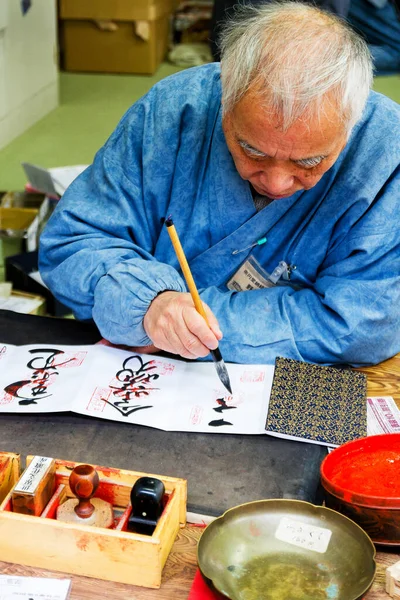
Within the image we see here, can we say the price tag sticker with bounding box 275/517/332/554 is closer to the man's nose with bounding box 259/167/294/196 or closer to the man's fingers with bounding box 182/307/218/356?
the man's fingers with bounding box 182/307/218/356

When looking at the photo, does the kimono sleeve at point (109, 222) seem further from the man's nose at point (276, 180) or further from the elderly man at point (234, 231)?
the man's nose at point (276, 180)

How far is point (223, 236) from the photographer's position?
5.75ft

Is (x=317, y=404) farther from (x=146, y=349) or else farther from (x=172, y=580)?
(x=172, y=580)

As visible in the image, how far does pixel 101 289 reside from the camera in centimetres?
162

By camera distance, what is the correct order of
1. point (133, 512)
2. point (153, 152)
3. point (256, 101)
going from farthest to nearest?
point (153, 152) < point (256, 101) < point (133, 512)

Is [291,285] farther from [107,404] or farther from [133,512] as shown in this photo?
[133,512]

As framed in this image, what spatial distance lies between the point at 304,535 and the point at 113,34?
540cm

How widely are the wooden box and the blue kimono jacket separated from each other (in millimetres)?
540

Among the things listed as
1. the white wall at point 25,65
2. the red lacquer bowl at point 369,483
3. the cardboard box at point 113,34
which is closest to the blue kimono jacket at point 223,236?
the red lacquer bowl at point 369,483

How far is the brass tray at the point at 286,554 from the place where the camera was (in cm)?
106

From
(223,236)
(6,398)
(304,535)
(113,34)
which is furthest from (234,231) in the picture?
(113,34)

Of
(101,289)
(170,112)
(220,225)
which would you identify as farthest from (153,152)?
(101,289)

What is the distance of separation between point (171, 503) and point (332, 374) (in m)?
0.55

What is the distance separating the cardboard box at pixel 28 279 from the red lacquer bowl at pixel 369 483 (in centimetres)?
144
